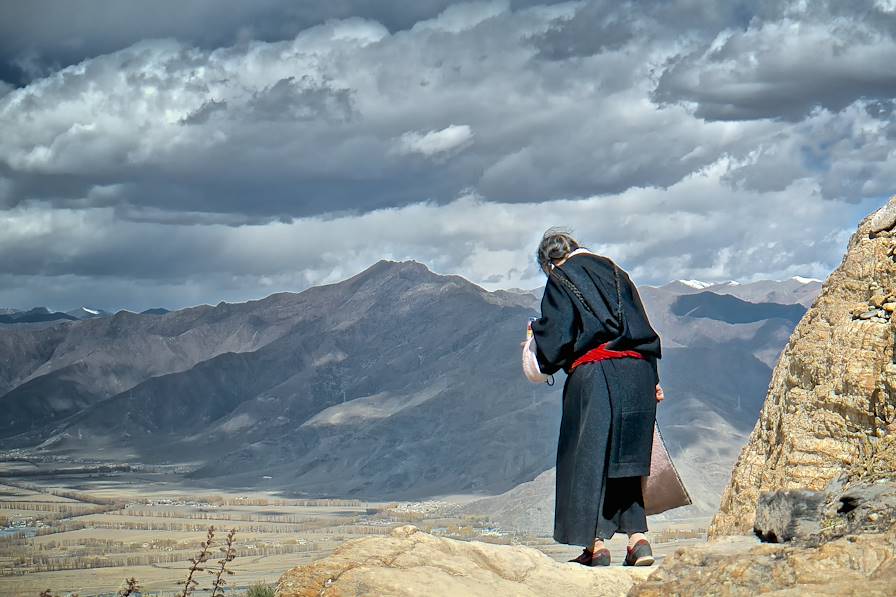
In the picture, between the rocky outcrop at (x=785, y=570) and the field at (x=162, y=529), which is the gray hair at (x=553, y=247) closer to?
the rocky outcrop at (x=785, y=570)

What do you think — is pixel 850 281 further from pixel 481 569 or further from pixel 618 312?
pixel 481 569

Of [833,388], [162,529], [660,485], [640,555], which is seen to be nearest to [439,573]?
[640,555]

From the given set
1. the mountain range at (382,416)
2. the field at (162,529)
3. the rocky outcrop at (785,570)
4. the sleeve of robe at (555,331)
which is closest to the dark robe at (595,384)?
the sleeve of robe at (555,331)

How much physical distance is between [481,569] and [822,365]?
252 centimetres

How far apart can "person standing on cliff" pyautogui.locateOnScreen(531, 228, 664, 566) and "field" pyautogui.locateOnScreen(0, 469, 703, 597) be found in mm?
48394

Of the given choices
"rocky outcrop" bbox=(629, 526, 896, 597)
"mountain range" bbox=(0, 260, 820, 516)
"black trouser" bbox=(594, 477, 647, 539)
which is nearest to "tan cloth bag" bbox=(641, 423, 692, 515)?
"black trouser" bbox=(594, 477, 647, 539)

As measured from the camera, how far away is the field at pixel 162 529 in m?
70.2

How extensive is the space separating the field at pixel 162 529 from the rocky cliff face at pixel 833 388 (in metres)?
48.5

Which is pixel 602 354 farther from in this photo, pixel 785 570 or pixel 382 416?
pixel 382 416

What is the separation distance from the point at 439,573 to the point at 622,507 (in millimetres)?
1878

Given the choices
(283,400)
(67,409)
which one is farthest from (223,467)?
(67,409)

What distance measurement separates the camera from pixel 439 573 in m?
5.89

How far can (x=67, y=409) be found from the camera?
189 m

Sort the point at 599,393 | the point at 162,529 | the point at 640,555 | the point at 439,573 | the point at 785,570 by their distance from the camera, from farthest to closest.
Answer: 1. the point at 162,529
2. the point at 599,393
3. the point at 640,555
4. the point at 439,573
5. the point at 785,570
